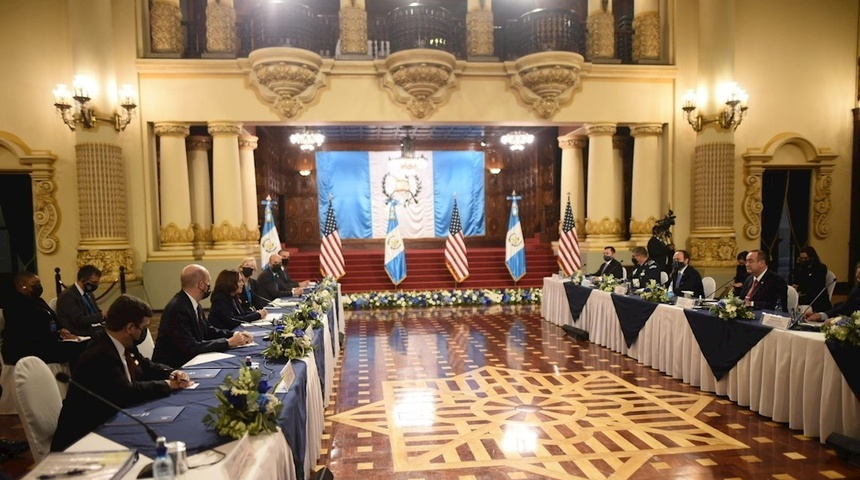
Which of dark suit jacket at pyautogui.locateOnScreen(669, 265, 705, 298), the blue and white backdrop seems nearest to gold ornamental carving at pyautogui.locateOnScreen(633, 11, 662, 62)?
dark suit jacket at pyautogui.locateOnScreen(669, 265, 705, 298)

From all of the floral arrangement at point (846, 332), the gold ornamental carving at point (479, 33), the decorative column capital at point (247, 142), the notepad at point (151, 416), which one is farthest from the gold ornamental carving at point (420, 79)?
the notepad at point (151, 416)

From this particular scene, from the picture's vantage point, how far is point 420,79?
1011 cm

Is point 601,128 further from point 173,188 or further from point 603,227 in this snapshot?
point 173,188

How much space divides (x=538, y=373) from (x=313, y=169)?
12.6 metres

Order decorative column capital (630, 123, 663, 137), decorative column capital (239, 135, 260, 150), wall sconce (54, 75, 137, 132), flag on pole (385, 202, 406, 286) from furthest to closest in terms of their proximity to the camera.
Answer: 1. flag on pole (385, 202, 406, 286)
2. decorative column capital (239, 135, 260, 150)
3. decorative column capital (630, 123, 663, 137)
4. wall sconce (54, 75, 137, 132)

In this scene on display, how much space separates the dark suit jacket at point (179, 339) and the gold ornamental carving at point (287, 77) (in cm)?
701

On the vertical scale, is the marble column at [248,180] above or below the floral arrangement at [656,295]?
above

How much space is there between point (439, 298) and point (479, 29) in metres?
5.80

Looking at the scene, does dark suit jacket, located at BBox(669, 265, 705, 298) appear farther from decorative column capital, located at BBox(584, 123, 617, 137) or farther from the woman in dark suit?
the woman in dark suit

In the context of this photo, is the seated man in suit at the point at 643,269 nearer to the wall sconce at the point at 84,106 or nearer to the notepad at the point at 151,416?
the notepad at the point at 151,416

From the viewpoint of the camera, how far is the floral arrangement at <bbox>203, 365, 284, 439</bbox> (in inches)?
86.1

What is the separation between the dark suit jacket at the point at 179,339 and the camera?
371cm

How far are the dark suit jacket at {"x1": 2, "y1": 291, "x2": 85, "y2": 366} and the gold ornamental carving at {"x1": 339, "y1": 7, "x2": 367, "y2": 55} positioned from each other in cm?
756

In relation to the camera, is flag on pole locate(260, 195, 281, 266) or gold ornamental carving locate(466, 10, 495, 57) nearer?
gold ornamental carving locate(466, 10, 495, 57)
